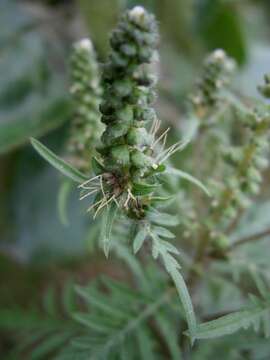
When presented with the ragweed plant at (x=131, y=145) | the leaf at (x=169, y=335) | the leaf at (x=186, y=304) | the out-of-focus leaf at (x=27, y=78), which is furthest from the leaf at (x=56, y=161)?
the out-of-focus leaf at (x=27, y=78)

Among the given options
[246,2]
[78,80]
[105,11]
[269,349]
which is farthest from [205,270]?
[246,2]

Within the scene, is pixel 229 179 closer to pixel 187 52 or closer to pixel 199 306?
pixel 199 306

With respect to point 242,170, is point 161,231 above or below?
below

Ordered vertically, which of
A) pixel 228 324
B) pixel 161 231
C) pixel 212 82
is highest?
pixel 212 82

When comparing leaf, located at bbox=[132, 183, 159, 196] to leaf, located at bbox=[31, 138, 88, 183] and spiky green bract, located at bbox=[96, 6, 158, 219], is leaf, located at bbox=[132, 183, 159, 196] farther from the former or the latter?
leaf, located at bbox=[31, 138, 88, 183]

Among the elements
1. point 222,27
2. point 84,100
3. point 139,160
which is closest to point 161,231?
point 139,160

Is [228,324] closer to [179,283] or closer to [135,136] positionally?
[179,283]

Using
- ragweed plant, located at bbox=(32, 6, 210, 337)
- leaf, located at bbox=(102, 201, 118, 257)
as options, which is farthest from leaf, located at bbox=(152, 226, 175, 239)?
leaf, located at bbox=(102, 201, 118, 257)
